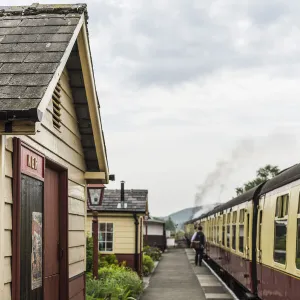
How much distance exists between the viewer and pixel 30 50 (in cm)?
645

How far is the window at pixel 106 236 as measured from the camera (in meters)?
25.3

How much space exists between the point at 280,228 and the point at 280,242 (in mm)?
219

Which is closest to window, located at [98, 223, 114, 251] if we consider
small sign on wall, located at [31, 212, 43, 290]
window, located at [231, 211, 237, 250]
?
window, located at [231, 211, 237, 250]

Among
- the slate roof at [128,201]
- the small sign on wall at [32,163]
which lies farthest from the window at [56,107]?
the slate roof at [128,201]

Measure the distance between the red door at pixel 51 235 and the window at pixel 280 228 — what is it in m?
3.41

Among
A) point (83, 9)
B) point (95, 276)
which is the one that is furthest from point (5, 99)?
point (95, 276)

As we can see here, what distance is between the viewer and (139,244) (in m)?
25.8

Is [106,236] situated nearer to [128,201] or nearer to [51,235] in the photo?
[128,201]

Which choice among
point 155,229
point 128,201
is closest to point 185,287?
point 128,201

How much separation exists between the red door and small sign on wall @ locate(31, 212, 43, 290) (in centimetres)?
67

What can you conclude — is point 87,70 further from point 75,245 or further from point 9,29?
point 75,245

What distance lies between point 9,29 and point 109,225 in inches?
745

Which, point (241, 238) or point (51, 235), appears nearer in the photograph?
point (51, 235)

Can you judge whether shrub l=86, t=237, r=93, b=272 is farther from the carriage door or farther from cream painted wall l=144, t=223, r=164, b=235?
cream painted wall l=144, t=223, r=164, b=235
